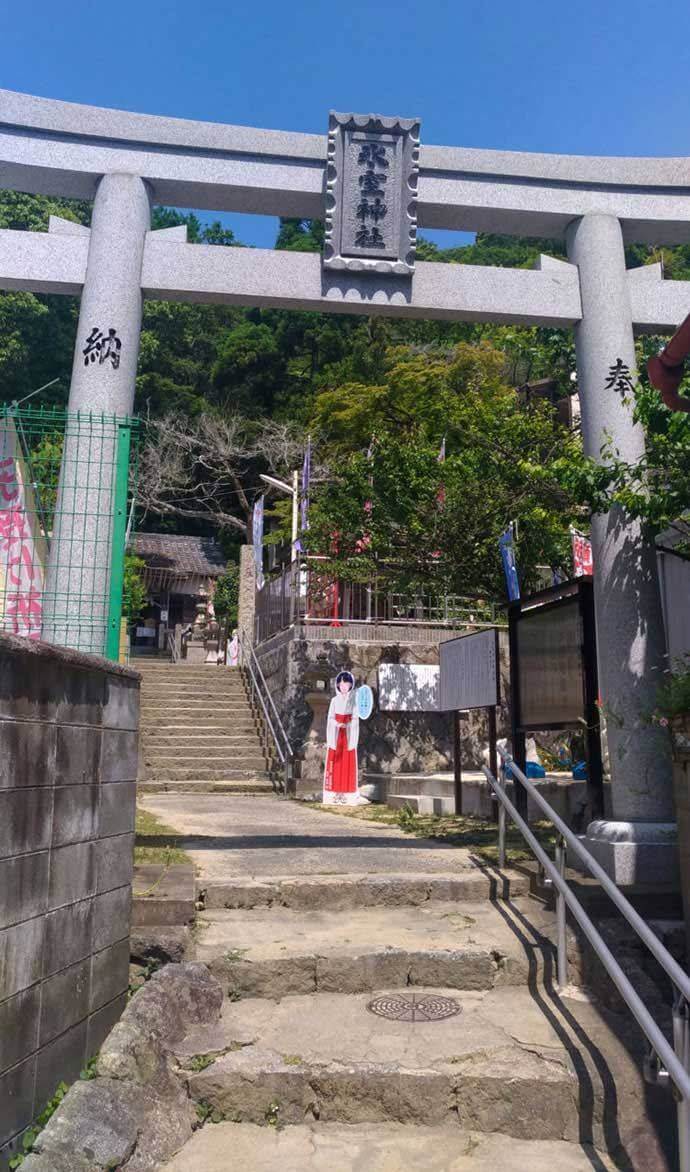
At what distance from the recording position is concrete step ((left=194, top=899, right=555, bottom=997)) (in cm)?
451

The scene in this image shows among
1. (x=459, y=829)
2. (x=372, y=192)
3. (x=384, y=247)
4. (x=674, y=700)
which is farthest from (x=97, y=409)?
(x=459, y=829)

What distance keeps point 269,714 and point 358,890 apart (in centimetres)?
1017

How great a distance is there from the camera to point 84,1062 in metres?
3.76

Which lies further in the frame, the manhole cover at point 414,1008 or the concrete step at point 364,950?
the concrete step at point 364,950

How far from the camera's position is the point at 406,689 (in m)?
14.9

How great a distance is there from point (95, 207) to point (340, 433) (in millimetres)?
19219

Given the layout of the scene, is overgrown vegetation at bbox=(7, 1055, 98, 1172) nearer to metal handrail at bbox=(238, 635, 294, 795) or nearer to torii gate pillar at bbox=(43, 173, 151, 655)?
torii gate pillar at bbox=(43, 173, 151, 655)

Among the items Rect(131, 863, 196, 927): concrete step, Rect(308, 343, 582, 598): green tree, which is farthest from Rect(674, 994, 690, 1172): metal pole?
Rect(308, 343, 582, 598): green tree

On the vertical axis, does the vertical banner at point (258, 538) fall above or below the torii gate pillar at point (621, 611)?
above

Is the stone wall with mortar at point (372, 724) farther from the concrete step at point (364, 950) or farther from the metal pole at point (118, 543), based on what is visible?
the metal pole at point (118, 543)

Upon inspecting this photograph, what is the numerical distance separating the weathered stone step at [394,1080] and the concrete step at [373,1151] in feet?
0.17

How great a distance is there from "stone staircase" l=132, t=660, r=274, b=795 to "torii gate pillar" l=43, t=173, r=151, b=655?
8477 mm

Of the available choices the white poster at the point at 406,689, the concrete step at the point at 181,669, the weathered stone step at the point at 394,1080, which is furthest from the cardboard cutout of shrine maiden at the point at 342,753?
the weathered stone step at the point at 394,1080

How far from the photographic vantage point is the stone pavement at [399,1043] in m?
3.46
